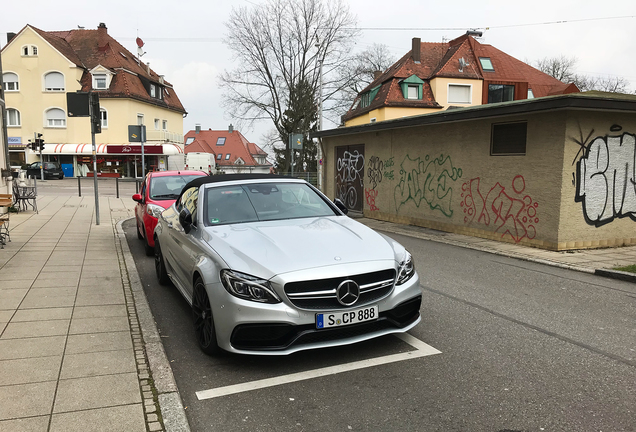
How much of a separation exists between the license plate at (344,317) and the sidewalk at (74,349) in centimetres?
116

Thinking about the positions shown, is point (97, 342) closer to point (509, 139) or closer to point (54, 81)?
point (509, 139)

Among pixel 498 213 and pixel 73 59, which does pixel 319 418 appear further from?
pixel 73 59

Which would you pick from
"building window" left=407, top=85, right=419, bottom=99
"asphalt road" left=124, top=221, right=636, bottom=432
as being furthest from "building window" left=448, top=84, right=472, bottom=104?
"asphalt road" left=124, top=221, right=636, bottom=432

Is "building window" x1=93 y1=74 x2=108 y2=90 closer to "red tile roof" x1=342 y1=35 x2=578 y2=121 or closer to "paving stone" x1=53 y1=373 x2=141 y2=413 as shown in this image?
"red tile roof" x1=342 y1=35 x2=578 y2=121

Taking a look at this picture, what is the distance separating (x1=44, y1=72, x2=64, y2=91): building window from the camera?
47.4 metres

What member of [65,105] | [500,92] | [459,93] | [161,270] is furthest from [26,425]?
[65,105]

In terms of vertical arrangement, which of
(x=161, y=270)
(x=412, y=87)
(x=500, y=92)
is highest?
(x=412, y=87)

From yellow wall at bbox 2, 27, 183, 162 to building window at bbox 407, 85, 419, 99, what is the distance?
25730mm

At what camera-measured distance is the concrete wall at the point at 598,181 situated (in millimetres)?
9758

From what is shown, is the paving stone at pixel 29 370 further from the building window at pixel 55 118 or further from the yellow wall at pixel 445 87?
the building window at pixel 55 118

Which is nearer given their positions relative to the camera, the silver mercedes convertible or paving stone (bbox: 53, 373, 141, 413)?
paving stone (bbox: 53, 373, 141, 413)

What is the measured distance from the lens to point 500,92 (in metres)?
42.2

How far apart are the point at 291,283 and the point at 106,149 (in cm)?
4875

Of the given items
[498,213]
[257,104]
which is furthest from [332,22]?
[498,213]
